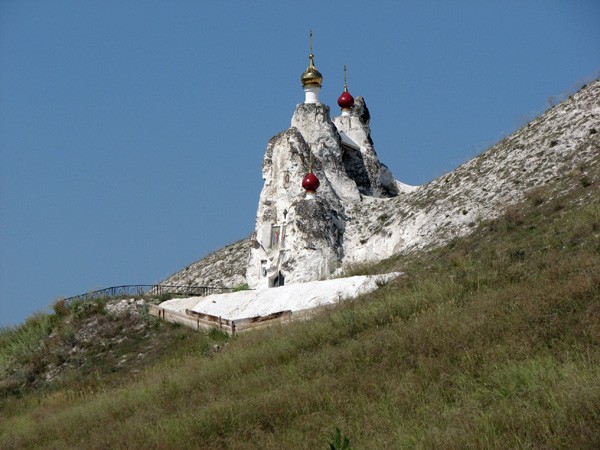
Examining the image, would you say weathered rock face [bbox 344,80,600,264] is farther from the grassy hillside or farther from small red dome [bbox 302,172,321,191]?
the grassy hillside

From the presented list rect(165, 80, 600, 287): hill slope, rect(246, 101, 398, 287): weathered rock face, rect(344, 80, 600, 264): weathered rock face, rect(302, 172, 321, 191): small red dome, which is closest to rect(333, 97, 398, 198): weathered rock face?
rect(246, 101, 398, 287): weathered rock face

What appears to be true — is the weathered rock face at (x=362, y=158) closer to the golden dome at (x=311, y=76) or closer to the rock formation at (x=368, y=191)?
the rock formation at (x=368, y=191)

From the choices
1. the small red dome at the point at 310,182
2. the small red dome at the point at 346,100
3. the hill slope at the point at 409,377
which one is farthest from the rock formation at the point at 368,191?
the hill slope at the point at 409,377

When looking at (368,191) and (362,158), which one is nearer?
(368,191)

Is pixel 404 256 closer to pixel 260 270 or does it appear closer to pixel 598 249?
pixel 260 270

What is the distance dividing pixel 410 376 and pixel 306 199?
61.5 ft

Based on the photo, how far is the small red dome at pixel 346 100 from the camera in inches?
1604

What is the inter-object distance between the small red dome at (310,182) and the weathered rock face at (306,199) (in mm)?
378

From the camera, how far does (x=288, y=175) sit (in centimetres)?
3566

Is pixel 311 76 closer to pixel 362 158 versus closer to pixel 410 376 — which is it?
pixel 362 158

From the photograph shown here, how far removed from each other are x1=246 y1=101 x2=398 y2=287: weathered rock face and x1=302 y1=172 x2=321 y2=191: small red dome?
1.24 ft

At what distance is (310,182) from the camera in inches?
1344

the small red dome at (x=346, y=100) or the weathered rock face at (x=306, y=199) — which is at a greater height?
the small red dome at (x=346, y=100)

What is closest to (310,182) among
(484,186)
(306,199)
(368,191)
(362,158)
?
(306,199)
